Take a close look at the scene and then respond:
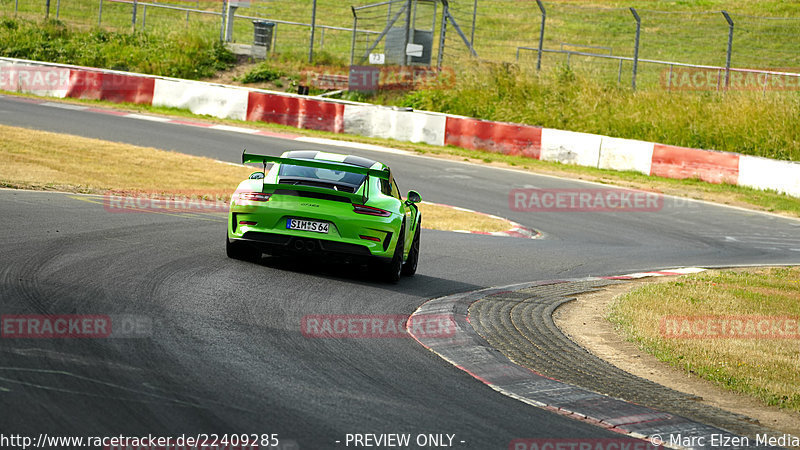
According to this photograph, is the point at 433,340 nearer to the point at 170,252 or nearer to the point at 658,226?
the point at 170,252

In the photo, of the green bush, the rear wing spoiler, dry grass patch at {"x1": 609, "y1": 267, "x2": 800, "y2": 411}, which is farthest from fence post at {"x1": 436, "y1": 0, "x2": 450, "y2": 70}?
the rear wing spoiler

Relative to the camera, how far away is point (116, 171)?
1734 cm

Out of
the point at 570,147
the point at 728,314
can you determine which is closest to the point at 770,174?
the point at 570,147

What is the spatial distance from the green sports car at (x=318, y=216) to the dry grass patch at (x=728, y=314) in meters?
2.48

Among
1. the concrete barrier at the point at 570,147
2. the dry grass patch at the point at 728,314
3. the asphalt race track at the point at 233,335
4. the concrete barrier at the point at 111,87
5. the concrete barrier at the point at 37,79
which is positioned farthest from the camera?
the concrete barrier at the point at 37,79

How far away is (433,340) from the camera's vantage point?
307 inches

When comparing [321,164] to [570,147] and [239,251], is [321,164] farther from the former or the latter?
[570,147]

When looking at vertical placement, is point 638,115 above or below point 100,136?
above

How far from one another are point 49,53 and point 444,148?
55.6ft

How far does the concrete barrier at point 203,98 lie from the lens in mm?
27720

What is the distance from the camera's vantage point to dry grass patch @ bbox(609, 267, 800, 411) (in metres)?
7.43

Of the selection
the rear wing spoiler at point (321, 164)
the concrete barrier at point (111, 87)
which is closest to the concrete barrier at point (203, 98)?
the concrete barrier at point (111, 87)

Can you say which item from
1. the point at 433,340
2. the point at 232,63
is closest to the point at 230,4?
the point at 232,63

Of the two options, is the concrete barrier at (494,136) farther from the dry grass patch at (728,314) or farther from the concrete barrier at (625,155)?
the dry grass patch at (728,314)
